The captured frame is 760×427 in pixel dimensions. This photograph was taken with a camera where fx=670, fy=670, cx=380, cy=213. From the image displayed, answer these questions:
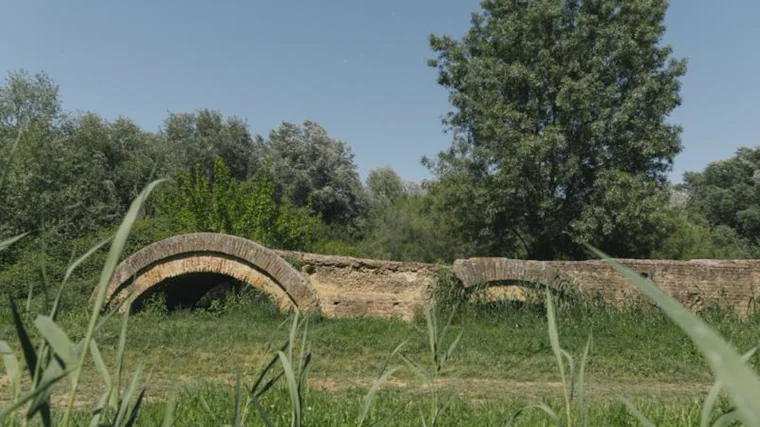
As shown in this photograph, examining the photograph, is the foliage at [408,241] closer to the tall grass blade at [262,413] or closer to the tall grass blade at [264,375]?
the tall grass blade at [264,375]

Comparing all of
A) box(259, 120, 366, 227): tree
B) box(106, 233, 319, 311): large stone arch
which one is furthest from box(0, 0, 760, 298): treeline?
box(259, 120, 366, 227): tree

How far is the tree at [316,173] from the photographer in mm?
44094

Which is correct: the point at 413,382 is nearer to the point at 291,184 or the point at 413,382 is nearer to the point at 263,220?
the point at 263,220

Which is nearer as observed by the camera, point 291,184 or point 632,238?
point 632,238

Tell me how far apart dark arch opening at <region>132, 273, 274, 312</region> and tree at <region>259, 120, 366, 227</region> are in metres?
29.5

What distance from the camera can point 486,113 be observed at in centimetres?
2359

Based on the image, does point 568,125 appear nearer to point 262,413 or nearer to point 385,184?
point 262,413

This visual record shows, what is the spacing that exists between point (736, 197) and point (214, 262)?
4474 centimetres

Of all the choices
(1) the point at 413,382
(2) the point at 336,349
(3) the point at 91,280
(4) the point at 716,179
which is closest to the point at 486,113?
(3) the point at 91,280

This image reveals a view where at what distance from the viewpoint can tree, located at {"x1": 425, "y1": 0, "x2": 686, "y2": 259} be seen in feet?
73.9

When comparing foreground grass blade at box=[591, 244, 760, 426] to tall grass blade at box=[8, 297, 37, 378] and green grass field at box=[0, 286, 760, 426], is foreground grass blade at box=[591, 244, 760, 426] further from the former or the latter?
green grass field at box=[0, 286, 760, 426]

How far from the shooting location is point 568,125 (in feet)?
75.5

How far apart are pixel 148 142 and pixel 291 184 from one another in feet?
31.4

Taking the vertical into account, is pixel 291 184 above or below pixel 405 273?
above
